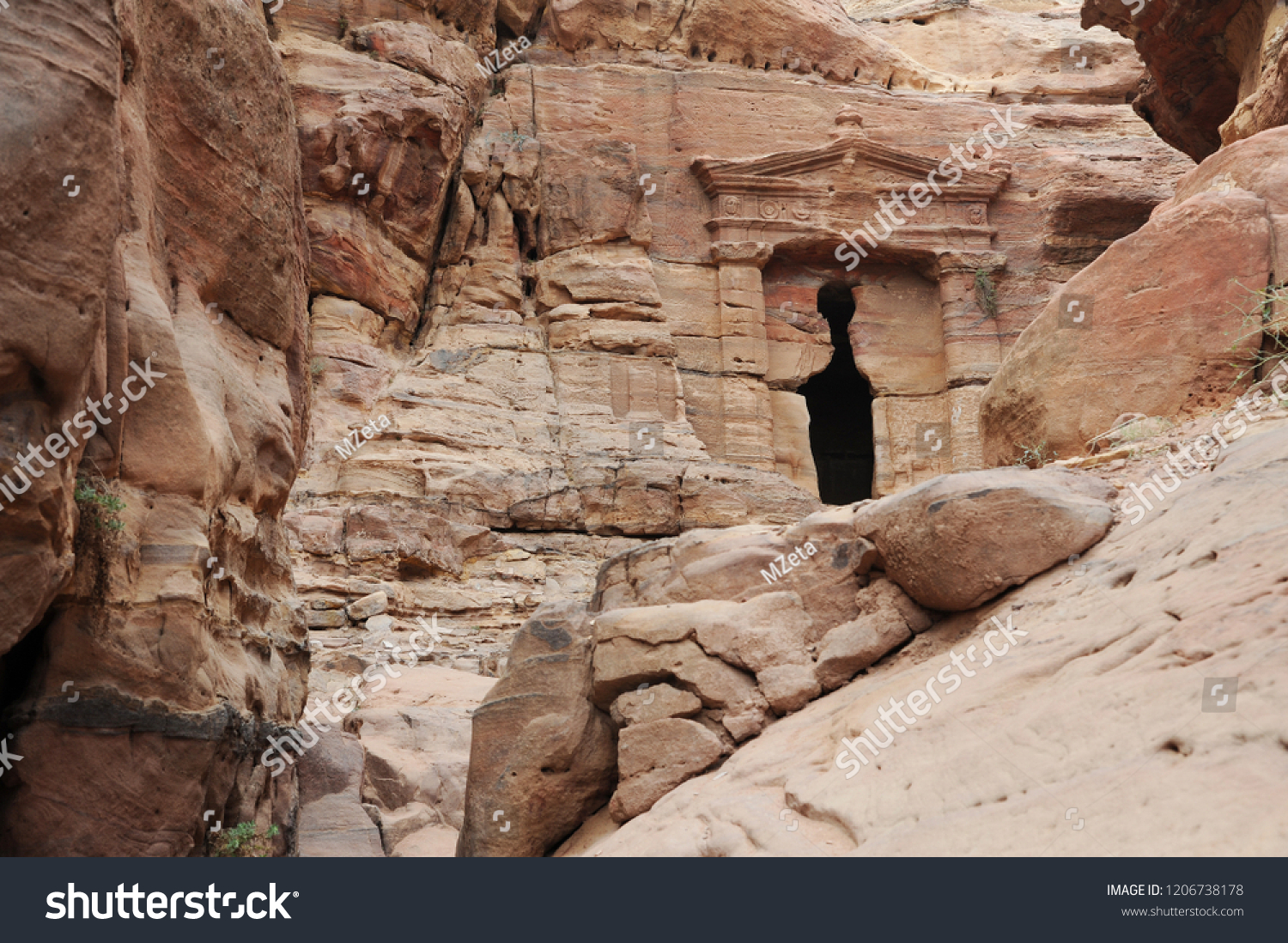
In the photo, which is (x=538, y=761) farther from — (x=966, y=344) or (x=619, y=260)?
(x=966, y=344)

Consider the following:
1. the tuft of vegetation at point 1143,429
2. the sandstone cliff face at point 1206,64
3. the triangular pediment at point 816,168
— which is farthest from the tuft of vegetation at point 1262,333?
the triangular pediment at point 816,168

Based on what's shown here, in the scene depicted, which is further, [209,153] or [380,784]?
[380,784]

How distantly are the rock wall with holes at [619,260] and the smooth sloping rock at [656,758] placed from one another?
7680 mm

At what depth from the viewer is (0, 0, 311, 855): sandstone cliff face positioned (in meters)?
5.32

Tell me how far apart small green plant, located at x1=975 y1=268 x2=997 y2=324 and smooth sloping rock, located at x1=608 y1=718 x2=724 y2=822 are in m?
19.1

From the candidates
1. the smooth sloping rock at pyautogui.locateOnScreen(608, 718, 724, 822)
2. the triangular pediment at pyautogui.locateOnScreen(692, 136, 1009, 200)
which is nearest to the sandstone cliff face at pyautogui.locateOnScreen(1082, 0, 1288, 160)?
the triangular pediment at pyautogui.locateOnScreen(692, 136, 1009, 200)

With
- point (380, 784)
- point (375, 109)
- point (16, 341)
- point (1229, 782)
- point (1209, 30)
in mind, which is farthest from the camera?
point (375, 109)

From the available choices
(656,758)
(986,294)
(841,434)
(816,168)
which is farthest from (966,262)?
(656,758)

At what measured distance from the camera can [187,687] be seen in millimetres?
6562

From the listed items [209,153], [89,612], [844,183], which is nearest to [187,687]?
[89,612]

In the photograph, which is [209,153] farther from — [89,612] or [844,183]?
[844,183]

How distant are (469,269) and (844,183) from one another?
25.9 feet

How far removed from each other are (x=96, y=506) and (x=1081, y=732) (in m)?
4.90

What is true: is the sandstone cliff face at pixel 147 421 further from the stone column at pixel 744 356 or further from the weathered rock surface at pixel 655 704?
the stone column at pixel 744 356
